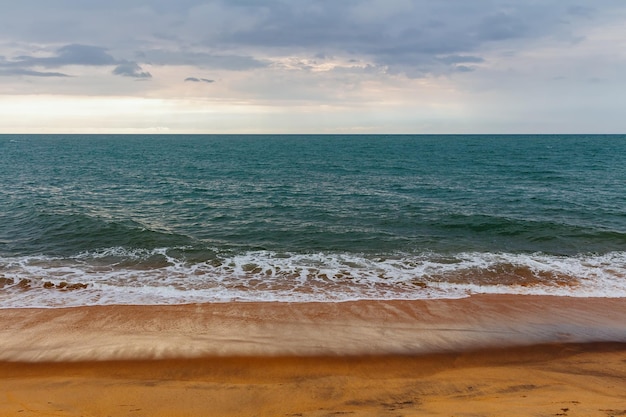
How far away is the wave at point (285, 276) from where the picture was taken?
15016 mm

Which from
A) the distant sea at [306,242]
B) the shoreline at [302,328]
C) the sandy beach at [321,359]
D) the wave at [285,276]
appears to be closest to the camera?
the sandy beach at [321,359]

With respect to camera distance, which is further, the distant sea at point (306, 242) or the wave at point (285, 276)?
the distant sea at point (306, 242)

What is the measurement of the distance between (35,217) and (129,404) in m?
22.9

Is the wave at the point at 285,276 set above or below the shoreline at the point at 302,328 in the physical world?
above

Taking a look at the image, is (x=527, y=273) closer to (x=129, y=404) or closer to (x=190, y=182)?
(x=129, y=404)

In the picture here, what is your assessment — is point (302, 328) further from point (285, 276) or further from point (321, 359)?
point (285, 276)

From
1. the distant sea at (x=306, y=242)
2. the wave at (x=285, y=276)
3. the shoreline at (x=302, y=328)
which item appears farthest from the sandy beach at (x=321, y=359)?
the distant sea at (x=306, y=242)

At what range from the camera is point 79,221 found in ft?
82.3

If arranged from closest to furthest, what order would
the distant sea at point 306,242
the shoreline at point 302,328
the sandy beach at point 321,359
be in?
the sandy beach at point 321,359 < the shoreline at point 302,328 < the distant sea at point 306,242

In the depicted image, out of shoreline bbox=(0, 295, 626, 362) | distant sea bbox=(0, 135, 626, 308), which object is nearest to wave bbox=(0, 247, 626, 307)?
distant sea bbox=(0, 135, 626, 308)

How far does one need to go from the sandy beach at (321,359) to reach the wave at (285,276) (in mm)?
1003

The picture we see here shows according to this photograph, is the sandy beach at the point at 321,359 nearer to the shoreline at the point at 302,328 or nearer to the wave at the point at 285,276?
the shoreline at the point at 302,328

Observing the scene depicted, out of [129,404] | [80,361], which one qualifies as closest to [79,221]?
[80,361]

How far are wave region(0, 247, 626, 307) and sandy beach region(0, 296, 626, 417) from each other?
1.00m
